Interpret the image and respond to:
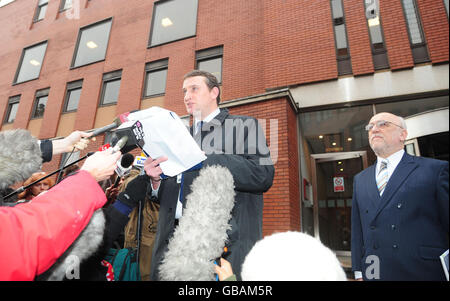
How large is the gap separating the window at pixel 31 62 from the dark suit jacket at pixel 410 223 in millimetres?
11247

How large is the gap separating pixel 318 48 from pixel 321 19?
62 centimetres

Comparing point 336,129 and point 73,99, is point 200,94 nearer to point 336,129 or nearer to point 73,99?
point 336,129

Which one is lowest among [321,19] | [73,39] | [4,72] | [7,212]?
[7,212]

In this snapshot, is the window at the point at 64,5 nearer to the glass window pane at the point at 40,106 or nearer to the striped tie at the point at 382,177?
the glass window pane at the point at 40,106

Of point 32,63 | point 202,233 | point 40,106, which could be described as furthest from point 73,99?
point 202,233

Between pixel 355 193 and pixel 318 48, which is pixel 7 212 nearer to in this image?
pixel 355 193

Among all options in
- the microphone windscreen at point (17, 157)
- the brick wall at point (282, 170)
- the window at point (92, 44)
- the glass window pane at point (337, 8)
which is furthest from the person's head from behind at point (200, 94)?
the window at point (92, 44)

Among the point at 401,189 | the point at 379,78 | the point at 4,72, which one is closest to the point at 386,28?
the point at 379,78

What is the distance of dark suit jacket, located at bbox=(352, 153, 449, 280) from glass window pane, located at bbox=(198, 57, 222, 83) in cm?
535

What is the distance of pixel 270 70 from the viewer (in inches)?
204

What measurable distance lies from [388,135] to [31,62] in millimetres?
11430

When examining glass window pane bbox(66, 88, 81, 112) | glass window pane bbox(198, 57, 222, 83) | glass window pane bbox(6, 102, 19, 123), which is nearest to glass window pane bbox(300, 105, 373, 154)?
glass window pane bbox(198, 57, 222, 83)

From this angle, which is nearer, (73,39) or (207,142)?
(207,142)

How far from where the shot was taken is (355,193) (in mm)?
2025
